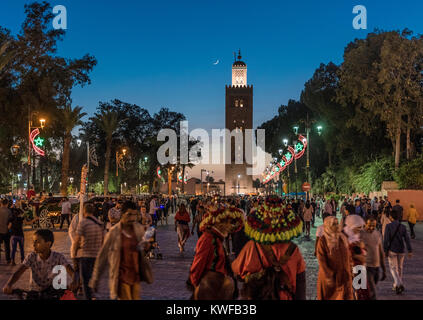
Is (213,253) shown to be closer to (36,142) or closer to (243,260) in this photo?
(243,260)

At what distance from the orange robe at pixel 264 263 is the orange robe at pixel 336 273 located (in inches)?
42.5

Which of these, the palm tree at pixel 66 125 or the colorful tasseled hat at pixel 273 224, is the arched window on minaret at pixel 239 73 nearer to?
the palm tree at pixel 66 125

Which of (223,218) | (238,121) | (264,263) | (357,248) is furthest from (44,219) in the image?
(238,121)

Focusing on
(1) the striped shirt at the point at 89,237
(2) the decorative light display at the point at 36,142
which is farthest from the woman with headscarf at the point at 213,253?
(2) the decorative light display at the point at 36,142

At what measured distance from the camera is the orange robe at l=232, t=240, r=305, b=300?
5617 mm

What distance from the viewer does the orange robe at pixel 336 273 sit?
21.9 feet

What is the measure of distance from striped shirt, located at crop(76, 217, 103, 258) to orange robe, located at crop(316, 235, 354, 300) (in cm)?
386

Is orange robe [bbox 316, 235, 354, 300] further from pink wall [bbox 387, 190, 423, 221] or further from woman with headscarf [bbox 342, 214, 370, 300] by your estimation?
pink wall [bbox 387, 190, 423, 221]

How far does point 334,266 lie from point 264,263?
4.97ft

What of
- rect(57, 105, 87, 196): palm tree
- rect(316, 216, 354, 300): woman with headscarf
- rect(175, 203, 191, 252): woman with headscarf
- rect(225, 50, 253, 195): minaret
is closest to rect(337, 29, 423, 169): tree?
rect(57, 105, 87, 196): palm tree

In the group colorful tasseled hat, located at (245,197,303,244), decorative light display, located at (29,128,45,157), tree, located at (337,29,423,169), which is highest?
tree, located at (337,29,423,169)

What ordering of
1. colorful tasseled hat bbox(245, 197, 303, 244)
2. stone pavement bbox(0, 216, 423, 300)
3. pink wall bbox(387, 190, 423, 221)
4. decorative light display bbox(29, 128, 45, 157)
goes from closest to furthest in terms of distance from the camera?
colorful tasseled hat bbox(245, 197, 303, 244), stone pavement bbox(0, 216, 423, 300), decorative light display bbox(29, 128, 45, 157), pink wall bbox(387, 190, 423, 221)

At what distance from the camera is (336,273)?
6707mm
